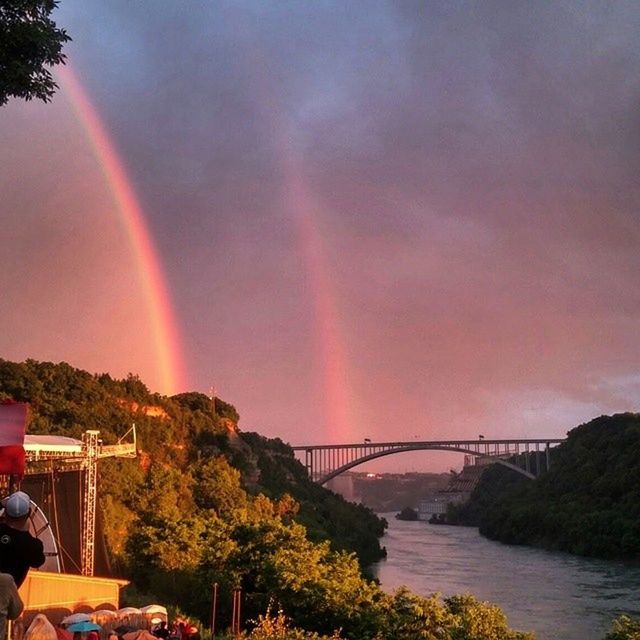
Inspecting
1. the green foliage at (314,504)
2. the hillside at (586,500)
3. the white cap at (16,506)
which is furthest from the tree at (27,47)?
the hillside at (586,500)

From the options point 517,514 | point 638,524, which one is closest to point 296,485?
point 517,514

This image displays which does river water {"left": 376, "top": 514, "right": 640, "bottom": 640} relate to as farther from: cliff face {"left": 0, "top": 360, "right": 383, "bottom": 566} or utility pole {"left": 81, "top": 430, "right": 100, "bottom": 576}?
utility pole {"left": 81, "top": 430, "right": 100, "bottom": 576}

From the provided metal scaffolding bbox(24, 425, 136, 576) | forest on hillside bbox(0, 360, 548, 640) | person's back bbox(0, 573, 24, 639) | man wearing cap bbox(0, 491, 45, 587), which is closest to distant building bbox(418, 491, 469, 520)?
forest on hillside bbox(0, 360, 548, 640)

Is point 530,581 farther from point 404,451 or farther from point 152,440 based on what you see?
point 404,451

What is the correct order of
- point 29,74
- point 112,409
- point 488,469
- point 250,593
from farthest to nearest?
point 488,469 < point 112,409 < point 250,593 < point 29,74

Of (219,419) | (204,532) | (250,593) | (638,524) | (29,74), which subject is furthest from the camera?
(219,419)

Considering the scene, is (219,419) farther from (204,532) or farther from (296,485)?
(204,532)

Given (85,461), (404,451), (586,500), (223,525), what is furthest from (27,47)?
(404,451)
